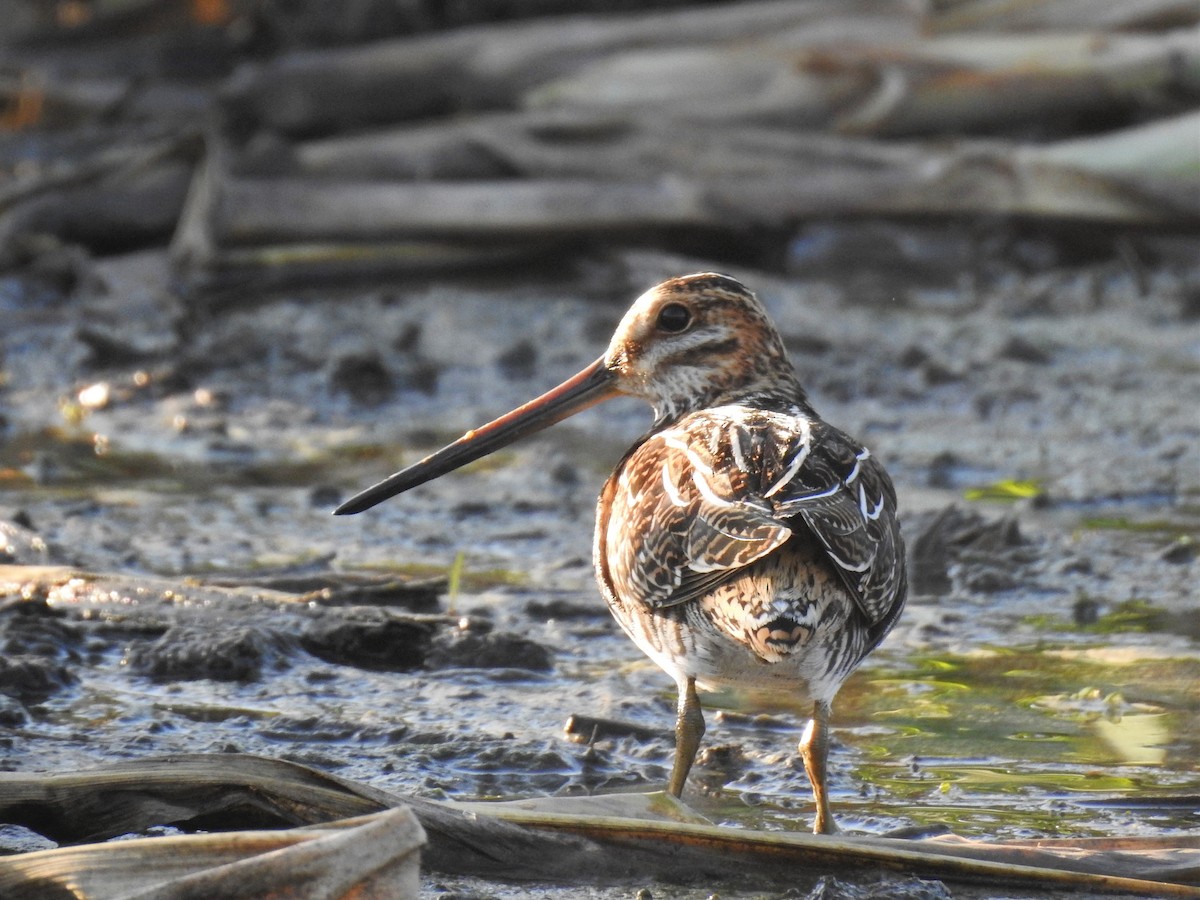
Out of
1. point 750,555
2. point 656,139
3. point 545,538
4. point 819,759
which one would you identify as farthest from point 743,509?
point 656,139

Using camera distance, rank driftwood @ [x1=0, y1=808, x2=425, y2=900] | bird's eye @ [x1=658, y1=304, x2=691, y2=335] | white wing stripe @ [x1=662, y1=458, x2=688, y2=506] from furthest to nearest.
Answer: bird's eye @ [x1=658, y1=304, x2=691, y2=335] < white wing stripe @ [x1=662, y1=458, x2=688, y2=506] < driftwood @ [x1=0, y1=808, x2=425, y2=900]

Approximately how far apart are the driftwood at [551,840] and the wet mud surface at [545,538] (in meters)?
0.20

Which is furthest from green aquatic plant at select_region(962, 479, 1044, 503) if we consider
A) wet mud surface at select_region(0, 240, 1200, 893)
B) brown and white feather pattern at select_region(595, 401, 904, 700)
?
brown and white feather pattern at select_region(595, 401, 904, 700)

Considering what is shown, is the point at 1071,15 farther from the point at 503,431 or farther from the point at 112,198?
the point at 503,431

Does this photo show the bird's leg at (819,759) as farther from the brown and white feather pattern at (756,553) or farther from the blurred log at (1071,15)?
the blurred log at (1071,15)

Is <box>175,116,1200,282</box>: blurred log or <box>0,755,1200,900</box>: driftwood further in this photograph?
<box>175,116,1200,282</box>: blurred log

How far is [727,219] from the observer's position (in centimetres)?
804

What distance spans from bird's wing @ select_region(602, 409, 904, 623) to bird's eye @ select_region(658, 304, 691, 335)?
0.54 metres

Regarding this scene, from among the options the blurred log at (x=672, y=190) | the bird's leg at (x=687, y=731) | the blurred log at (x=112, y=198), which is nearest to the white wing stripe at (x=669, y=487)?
the bird's leg at (x=687, y=731)

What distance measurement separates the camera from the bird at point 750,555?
3.11 metres

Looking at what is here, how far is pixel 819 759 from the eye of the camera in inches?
134

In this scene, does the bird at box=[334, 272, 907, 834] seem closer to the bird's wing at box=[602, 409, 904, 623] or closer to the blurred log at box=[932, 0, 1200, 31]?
the bird's wing at box=[602, 409, 904, 623]

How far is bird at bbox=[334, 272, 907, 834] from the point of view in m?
3.11

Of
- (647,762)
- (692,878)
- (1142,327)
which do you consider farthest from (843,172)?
(692,878)
